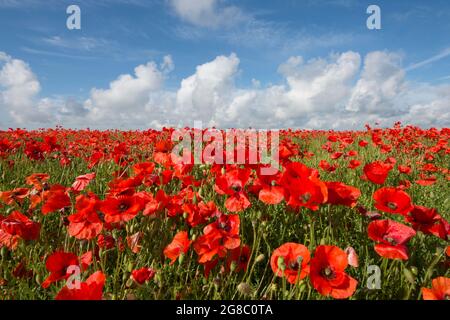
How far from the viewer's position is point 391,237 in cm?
156

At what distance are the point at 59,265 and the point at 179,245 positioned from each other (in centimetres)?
57

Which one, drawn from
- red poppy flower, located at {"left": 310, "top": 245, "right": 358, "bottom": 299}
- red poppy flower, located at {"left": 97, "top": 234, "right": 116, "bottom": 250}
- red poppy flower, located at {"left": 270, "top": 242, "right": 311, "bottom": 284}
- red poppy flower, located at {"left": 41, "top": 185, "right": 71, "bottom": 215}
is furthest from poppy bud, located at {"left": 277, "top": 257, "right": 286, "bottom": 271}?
red poppy flower, located at {"left": 41, "top": 185, "right": 71, "bottom": 215}

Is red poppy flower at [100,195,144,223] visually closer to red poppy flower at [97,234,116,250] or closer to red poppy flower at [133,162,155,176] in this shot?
red poppy flower at [97,234,116,250]

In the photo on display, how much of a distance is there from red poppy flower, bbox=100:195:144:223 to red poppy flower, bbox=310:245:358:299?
92cm

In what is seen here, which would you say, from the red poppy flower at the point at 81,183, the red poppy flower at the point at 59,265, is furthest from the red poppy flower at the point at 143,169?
the red poppy flower at the point at 59,265

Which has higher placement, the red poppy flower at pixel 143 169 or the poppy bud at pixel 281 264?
the red poppy flower at pixel 143 169

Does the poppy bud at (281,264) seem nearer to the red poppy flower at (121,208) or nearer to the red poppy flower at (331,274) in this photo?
the red poppy flower at (331,274)

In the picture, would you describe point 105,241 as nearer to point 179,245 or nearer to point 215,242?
point 179,245

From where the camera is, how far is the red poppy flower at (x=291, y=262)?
1.44 metres

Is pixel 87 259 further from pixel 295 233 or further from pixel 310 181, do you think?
pixel 295 233

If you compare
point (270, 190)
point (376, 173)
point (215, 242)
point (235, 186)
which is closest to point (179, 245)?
point (215, 242)

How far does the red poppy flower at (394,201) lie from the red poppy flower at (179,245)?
0.99 metres

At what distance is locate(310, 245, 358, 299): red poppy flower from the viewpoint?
133 cm
